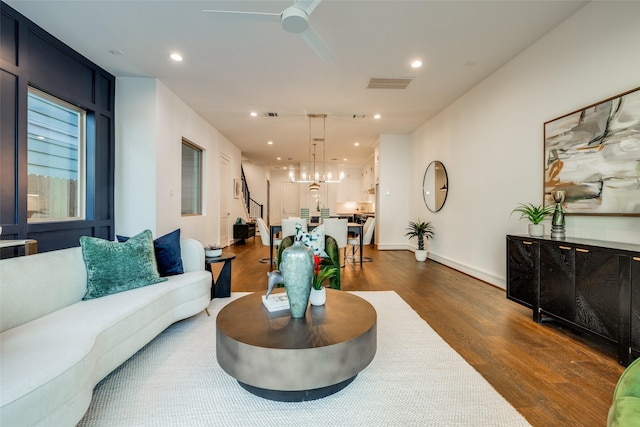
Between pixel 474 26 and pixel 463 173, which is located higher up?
pixel 474 26

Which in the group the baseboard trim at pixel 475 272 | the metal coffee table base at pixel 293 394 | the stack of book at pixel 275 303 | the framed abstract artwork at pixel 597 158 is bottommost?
the metal coffee table base at pixel 293 394

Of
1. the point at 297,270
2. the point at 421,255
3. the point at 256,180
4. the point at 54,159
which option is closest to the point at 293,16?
the point at 297,270

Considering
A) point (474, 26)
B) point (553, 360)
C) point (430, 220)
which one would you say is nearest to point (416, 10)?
point (474, 26)

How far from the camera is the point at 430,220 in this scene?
6188 mm

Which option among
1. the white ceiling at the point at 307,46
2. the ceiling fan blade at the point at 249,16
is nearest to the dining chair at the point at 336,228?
the white ceiling at the point at 307,46

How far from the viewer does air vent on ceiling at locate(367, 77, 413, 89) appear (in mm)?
4207

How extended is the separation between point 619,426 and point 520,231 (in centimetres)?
312

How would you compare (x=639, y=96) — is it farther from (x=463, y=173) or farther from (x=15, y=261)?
(x=15, y=261)

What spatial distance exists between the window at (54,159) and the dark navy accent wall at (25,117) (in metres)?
0.10

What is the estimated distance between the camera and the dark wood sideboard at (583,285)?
6.43 ft

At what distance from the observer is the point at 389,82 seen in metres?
4.32

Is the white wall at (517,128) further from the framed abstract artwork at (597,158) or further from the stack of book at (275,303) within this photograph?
the stack of book at (275,303)

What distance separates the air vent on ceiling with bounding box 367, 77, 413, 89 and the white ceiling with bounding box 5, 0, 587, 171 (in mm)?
121

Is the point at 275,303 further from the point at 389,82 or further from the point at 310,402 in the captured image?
the point at 389,82
